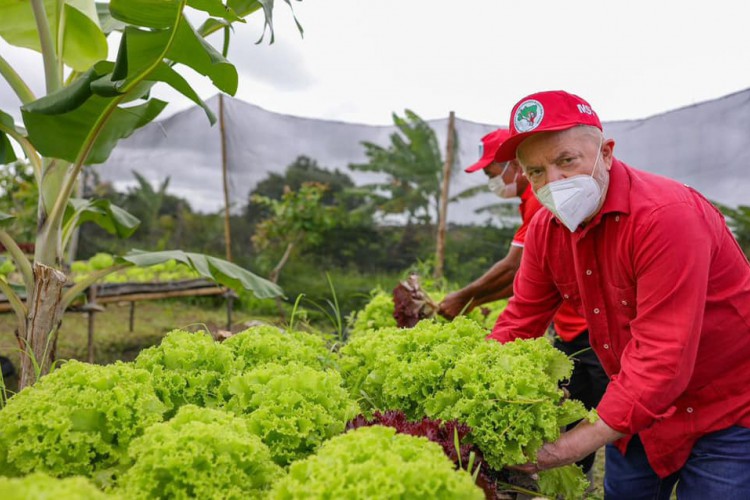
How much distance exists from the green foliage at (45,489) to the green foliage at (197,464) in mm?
218

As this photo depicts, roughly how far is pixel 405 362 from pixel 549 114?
1077 millimetres

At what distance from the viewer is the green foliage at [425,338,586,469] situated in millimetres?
1951

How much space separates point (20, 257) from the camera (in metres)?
3.02

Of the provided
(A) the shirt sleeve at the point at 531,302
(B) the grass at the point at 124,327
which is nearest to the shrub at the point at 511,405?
(A) the shirt sleeve at the point at 531,302

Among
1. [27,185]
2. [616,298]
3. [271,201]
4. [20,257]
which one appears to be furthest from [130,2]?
[27,185]

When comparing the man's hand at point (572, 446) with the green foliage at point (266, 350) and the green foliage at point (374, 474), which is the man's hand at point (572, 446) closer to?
the green foliage at point (374, 474)

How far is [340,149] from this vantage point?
31.3 feet

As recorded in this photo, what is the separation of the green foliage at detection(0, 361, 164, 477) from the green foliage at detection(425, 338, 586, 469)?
1.00 metres

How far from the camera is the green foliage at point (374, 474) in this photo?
1.32 m

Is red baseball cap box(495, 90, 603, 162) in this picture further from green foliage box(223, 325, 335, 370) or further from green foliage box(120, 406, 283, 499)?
green foliage box(120, 406, 283, 499)

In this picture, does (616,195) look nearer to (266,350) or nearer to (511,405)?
(511,405)

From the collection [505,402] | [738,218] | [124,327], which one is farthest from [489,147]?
[124,327]

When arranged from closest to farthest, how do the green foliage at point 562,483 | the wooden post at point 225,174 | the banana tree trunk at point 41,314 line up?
the green foliage at point 562,483, the banana tree trunk at point 41,314, the wooden post at point 225,174

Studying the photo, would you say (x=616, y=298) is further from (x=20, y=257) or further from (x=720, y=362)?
(x=20, y=257)
